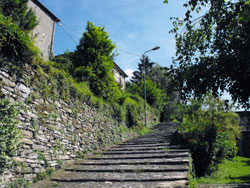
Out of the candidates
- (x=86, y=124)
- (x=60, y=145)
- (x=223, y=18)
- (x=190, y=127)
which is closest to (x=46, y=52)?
(x=86, y=124)

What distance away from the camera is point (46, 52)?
45.0 feet

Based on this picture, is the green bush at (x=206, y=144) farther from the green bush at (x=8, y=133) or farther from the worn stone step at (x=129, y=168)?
the green bush at (x=8, y=133)

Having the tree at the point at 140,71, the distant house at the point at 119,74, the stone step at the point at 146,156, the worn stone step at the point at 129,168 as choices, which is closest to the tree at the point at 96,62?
the stone step at the point at 146,156

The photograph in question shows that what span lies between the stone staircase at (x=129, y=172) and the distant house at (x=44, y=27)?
953 centimetres

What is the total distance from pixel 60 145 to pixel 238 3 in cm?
600

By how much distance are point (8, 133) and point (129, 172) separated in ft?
10.2

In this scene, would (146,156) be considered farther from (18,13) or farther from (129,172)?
(18,13)

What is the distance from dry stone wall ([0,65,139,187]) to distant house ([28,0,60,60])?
799cm

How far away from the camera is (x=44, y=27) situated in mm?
14008

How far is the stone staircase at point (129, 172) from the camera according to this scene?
14.4 ft

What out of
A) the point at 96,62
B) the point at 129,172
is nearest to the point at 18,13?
the point at 96,62

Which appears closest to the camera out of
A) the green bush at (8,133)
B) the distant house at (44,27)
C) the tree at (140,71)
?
the green bush at (8,133)

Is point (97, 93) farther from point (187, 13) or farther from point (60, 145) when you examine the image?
point (187, 13)

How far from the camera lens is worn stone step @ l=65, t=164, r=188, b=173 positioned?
5.13 meters
